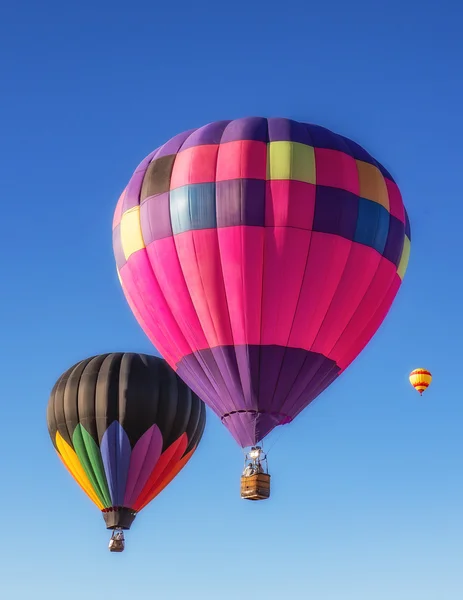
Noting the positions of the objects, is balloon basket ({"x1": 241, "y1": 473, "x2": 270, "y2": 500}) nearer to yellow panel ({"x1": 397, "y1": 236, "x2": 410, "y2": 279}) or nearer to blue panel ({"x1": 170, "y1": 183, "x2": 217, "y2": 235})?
blue panel ({"x1": 170, "y1": 183, "x2": 217, "y2": 235})

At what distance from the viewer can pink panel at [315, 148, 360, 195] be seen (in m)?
17.1

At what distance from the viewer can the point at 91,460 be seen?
922 inches

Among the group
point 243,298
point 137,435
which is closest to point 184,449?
point 137,435

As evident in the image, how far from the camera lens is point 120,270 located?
18.6 metres

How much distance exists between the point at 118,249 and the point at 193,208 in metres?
2.18

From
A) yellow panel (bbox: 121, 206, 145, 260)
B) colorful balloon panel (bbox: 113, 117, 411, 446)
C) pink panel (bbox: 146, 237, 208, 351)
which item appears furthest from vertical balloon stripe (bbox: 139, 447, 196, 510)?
pink panel (bbox: 146, 237, 208, 351)

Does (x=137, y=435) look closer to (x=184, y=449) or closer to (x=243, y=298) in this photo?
(x=184, y=449)

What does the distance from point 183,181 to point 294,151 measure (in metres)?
1.76

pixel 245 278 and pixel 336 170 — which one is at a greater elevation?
pixel 336 170

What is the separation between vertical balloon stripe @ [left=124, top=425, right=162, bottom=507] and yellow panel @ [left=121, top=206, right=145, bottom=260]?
633cm

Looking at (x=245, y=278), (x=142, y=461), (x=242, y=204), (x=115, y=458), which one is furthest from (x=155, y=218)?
(x=142, y=461)

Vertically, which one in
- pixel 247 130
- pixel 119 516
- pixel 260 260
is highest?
pixel 247 130

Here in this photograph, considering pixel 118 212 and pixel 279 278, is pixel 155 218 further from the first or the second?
pixel 279 278

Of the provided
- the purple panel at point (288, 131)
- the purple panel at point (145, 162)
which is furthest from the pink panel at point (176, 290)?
the purple panel at point (288, 131)
